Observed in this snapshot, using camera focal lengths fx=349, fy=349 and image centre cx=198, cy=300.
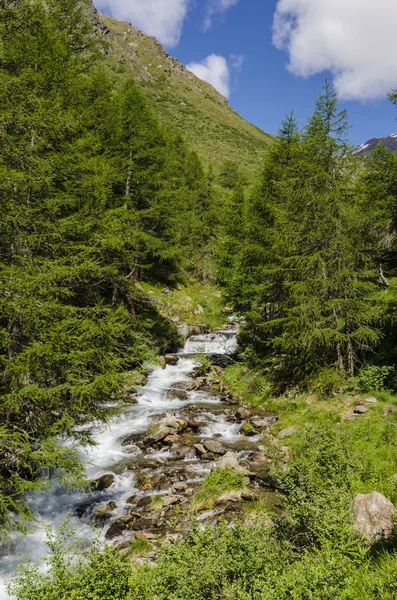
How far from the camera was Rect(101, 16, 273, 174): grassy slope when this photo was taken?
115m

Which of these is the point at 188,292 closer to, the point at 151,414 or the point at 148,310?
the point at 148,310

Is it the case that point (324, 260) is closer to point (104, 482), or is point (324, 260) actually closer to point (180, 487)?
point (180, 487)

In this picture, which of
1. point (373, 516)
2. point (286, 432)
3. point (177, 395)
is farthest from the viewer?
point (177, 395)

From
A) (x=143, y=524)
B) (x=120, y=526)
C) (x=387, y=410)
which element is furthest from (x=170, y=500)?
(x=387, y=410)

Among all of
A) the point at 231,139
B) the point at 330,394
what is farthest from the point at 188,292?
the point at 231,139

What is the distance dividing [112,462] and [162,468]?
2.22 m

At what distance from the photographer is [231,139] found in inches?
5305

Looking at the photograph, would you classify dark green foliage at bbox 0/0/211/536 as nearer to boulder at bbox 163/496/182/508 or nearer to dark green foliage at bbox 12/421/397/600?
boulder at bbox 163/496/182/508

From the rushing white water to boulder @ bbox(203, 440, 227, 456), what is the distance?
3.13 ft

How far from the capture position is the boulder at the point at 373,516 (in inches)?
252

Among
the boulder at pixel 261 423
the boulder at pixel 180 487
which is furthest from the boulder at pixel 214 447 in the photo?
the boulder at pixel 180 487

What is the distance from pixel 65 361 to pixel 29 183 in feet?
16.5

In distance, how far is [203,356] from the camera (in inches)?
994

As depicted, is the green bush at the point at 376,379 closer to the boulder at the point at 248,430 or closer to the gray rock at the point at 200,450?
the boulder at the point at 248,430
